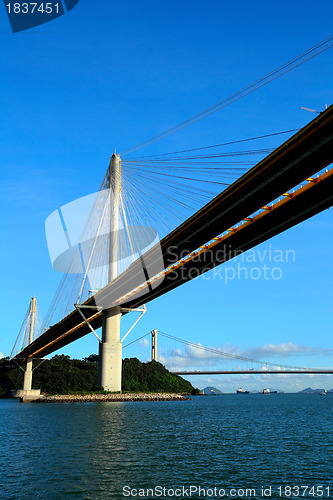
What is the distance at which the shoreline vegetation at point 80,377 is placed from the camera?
103 m

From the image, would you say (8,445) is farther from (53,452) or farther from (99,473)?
(99,473)

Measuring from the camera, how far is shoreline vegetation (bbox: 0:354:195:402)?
4040 inches

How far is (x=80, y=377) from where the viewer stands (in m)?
Result: 104

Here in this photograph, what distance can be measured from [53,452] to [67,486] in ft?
18.7

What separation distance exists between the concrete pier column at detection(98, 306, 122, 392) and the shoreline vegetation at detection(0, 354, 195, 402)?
131 ft

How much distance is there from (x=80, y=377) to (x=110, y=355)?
52214 mm

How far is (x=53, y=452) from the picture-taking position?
1789cm

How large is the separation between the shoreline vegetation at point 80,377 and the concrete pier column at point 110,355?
39778 millimetres

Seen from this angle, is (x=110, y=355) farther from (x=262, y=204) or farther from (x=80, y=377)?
(x=80, y=377)

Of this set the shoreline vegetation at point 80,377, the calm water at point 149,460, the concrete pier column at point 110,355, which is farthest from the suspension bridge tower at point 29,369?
the calm water at point 149,460

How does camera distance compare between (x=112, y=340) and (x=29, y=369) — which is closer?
(x=112, y=340)

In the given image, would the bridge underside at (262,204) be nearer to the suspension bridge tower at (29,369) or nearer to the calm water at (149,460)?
the calm water at (149,460)

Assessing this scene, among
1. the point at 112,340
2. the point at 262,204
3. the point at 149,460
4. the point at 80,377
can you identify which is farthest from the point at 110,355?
the point at 80,377

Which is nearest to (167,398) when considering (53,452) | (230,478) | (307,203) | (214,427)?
(214,427)
